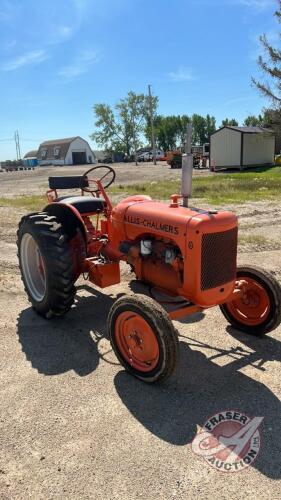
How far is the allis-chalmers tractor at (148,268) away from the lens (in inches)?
136

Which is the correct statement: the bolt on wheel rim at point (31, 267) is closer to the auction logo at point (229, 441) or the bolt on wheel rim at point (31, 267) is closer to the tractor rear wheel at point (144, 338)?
the tractor rear wheel at point (144, 338)

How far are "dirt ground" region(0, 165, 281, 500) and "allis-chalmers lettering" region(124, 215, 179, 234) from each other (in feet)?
3.81

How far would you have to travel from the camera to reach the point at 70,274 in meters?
4.38

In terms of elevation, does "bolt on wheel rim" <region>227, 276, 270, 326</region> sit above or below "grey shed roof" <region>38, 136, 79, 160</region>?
below

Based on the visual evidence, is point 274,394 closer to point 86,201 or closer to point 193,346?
point 193,346

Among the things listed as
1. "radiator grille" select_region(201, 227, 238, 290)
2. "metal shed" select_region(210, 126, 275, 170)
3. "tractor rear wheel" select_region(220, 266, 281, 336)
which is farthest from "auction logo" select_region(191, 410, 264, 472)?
"metal shed" select_region(210, 126, 275, 170)

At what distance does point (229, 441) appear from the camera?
2859 mm

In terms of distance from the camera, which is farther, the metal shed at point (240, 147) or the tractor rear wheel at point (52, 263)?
the metal shed at point (240, 147)

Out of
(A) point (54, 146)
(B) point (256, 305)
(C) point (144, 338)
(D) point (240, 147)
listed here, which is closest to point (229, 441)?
(C) point (144, 338)

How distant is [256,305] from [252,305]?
42mm

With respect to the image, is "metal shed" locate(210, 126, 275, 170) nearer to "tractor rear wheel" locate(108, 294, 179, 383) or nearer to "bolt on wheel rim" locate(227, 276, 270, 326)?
"bolt on wheel rim" locate(227, 276, 270, 326)

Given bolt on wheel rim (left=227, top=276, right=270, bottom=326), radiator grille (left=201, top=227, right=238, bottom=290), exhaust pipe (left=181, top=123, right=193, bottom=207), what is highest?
exhaust pipe (left=181, top=123, right=193, bottom=207)

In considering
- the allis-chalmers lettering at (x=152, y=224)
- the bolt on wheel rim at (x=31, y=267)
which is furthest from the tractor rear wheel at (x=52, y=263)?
the allis-chalmers lettering at (x=152, y=224)

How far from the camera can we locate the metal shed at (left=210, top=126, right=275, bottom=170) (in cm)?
3186
